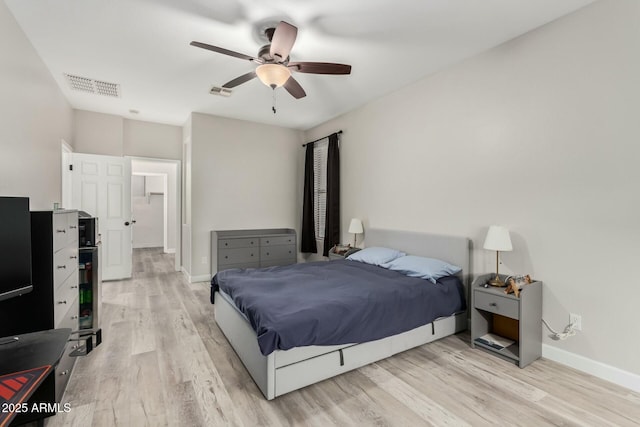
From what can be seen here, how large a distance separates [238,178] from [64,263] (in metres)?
3.27

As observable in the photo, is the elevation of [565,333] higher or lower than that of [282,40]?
lower

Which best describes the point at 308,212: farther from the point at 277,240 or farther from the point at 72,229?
the point at 72,229

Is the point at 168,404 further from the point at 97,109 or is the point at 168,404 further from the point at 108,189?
the point at 97,109

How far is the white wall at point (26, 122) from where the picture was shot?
2.33 m

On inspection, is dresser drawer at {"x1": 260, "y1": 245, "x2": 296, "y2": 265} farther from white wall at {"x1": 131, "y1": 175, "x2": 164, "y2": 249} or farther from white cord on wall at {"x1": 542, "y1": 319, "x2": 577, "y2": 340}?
white wall at {"x1": 131, "y1": 175, "x2": 164, "y2": 249}

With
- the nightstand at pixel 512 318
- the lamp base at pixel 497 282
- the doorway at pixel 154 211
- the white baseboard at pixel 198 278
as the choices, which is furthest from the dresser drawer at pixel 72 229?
the doorway at pixel 154 211

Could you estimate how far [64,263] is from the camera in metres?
2.28

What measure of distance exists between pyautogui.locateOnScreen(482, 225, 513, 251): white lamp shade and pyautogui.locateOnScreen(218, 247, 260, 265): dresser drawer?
11.7ft

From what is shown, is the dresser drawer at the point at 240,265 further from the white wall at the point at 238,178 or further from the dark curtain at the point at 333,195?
the dark curtain at the point at 333,195

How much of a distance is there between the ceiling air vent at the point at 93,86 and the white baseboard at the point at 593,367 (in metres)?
5.32

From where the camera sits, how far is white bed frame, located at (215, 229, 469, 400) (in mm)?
2010

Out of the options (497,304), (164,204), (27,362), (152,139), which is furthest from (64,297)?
(164,204)

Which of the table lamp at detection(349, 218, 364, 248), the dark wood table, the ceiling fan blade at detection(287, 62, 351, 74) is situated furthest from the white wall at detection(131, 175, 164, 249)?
the dark wood table

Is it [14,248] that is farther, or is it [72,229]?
[72,229]
